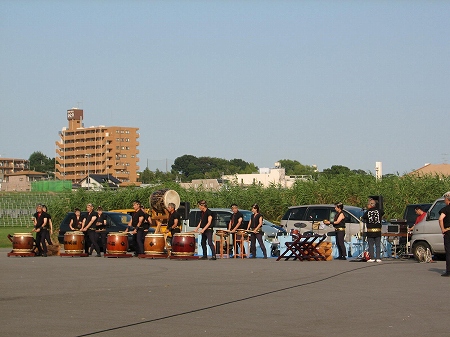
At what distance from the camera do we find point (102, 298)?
14352 mm

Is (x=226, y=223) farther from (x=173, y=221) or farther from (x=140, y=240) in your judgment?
(x=140, y=240)

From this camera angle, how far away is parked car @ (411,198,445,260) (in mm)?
24453

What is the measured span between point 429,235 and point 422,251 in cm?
57

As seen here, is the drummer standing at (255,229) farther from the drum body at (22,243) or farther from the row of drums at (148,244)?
the drum body at (22,243)

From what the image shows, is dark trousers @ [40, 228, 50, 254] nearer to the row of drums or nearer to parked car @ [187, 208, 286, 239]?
the row of drums

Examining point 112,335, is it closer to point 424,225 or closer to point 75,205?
point 424,225

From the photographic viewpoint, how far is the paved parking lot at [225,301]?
10875mm

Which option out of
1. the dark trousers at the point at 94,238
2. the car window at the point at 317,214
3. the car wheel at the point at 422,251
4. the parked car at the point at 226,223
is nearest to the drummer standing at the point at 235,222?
the parked car at the point at 226,223

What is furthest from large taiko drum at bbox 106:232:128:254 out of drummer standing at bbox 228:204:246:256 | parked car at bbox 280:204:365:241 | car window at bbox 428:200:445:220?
car window at bbox 428:200:445:220

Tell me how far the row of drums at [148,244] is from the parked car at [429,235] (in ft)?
23.2

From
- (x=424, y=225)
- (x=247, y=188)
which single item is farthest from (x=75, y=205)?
(x=424, y=225)

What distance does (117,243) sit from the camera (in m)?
28.8

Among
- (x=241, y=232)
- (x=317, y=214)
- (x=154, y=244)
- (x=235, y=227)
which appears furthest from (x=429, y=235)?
(x=154, y=244)

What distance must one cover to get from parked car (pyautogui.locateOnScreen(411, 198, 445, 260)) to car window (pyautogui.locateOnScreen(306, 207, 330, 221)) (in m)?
7.23
